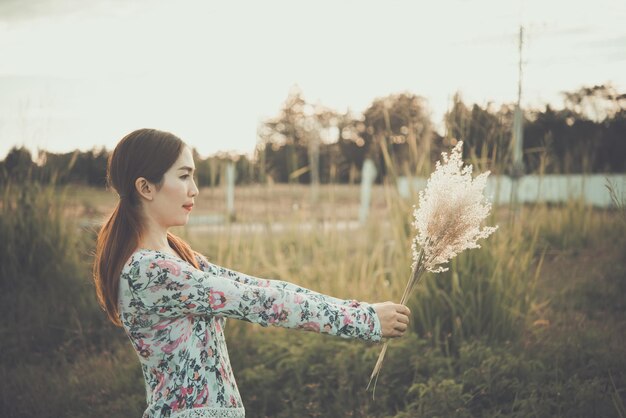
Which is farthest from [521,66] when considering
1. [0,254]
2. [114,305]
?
[0,254]

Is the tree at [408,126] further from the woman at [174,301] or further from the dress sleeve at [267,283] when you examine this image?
the woman at [174,301]

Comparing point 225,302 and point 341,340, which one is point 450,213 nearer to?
point 225,302

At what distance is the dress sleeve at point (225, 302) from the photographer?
183cm

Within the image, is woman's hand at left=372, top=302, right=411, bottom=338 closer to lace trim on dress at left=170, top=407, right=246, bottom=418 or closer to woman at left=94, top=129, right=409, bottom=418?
woman at left=94, top=129, right=409, bottom=418

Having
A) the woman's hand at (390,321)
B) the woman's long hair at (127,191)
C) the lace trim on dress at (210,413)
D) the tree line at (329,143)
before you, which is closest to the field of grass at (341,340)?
the tree line at (329,143)

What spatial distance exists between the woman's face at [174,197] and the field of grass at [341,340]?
5.65ft

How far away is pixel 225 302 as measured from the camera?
1840 millimetres

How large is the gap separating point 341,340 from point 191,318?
211cm

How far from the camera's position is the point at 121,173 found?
2021mm

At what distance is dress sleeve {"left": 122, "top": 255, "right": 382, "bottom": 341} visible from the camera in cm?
183

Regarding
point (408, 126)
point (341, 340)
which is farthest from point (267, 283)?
point (408, 126)

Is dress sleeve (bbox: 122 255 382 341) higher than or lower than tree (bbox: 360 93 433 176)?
lower

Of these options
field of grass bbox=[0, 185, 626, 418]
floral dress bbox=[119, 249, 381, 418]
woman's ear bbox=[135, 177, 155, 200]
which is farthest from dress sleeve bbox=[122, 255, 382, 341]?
field of grass bbox=[0, 185, 626, 418]

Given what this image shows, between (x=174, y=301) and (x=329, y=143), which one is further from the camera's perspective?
(x=329, y=143)
